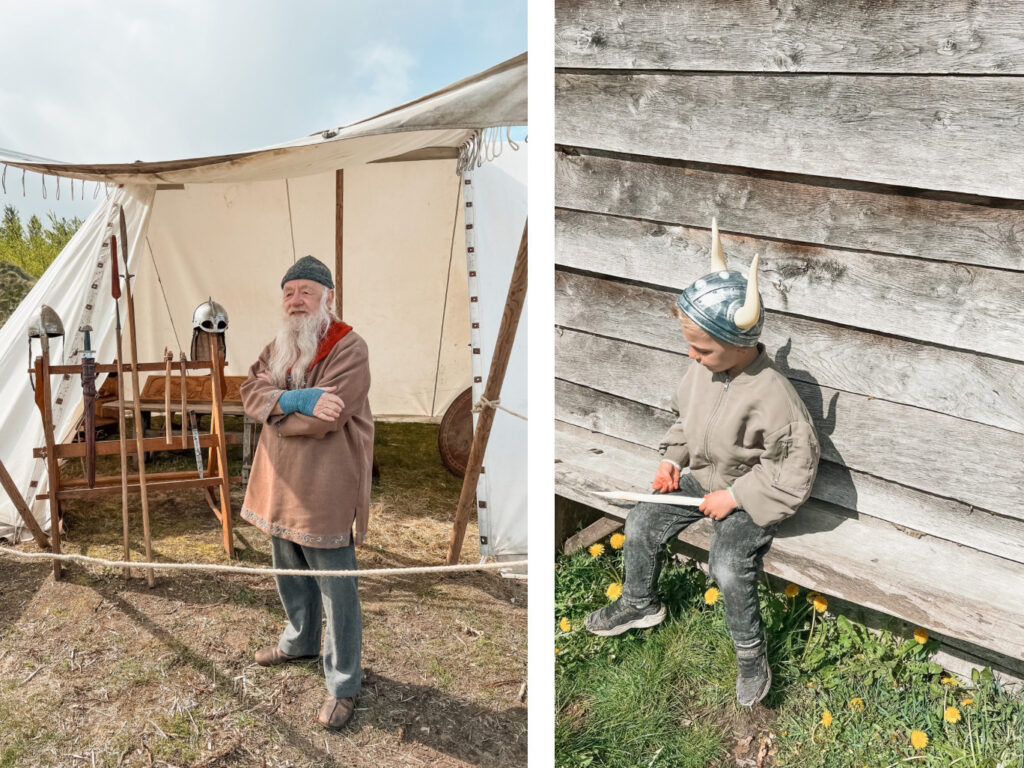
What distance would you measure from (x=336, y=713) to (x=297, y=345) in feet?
3.67

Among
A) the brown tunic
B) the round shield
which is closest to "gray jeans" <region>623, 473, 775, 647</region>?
the brown tunic

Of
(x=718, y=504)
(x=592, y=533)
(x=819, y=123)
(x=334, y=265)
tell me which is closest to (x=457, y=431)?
(x=334, y=265)

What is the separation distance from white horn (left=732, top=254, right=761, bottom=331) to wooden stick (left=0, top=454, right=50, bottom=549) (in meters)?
2.93

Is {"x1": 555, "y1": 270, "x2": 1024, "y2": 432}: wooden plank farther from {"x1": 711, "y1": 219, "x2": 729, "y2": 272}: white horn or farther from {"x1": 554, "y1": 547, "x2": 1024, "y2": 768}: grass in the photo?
{"x1": 554, "y1": 547, "x2": 1024, "y2": 768}: grass

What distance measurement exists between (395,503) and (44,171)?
2366mm

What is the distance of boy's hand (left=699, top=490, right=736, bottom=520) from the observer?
1864 mm

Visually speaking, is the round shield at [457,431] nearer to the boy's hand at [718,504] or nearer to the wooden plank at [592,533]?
the wooden plank at [592,533]

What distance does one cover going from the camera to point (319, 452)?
2301 mm

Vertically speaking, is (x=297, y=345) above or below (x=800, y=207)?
below

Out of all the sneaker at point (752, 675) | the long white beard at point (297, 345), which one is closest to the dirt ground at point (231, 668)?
the sneaker at point (752, 675)

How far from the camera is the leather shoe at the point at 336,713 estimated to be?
2445mm

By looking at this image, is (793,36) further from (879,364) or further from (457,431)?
(457,431)

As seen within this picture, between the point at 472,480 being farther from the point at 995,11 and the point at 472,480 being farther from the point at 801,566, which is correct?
the point at 995,11

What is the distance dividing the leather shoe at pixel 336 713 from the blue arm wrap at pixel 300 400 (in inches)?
36.2
